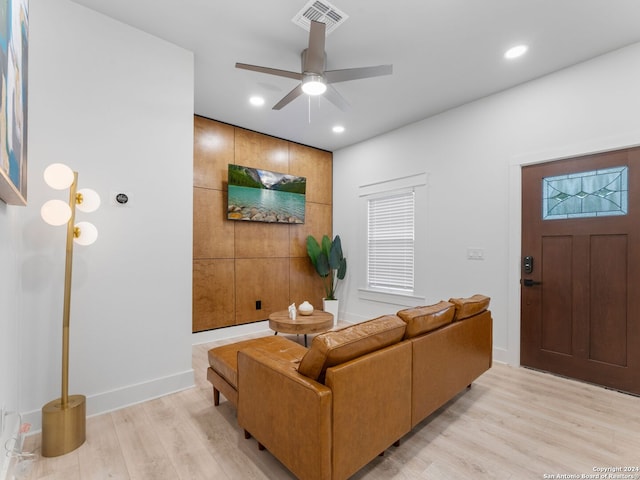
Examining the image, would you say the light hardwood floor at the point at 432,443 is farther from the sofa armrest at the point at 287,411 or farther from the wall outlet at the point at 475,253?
the wall outlet at the point at 475,253

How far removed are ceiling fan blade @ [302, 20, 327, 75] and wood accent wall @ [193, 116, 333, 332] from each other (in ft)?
7.26

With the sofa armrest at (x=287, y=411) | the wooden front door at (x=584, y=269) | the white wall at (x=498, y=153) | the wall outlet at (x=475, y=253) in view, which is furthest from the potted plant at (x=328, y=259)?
the sofa armrest at (x=287, y=411)

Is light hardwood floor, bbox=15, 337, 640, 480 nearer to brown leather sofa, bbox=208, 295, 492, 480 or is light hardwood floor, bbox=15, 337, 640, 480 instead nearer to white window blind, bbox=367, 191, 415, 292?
brown leather sofa, bbox=208, 295, 492, 480

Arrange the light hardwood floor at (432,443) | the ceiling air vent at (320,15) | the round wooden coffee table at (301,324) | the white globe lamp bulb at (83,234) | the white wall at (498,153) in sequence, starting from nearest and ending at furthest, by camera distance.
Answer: the light hardwood floor at (432,443) → the white globe lamp bulb at (83,234) → the ceiling air vent at (320,15) → the white wall at (498,153) → the round wooden coffee table at (301,324)

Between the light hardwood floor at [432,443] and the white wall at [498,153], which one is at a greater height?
the white wall at [498,153]

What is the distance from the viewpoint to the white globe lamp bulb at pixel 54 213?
1.80 meters

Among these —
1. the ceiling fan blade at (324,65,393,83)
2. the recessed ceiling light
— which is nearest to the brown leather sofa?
the ceiling fan blade at (324,65,393,83)

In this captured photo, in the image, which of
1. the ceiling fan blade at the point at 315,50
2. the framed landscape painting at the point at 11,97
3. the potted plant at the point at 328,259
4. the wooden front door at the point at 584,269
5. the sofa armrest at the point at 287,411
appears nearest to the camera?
the framed landscape painting at the point at 11,97

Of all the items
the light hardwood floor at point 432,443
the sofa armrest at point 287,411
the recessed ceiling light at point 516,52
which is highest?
the recessed ceiling light at point 516,52

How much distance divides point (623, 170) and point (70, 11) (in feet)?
15.3

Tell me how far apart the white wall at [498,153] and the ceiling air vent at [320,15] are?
2164 millimetres

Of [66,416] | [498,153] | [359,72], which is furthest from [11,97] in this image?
[498,153]

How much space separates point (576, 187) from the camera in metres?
2.94

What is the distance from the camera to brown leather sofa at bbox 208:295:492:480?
1.42m
